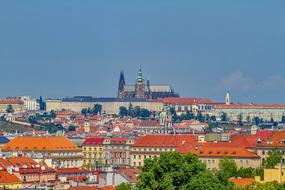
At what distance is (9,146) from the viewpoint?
12619cm

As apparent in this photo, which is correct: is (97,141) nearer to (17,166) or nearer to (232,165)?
(232,165)

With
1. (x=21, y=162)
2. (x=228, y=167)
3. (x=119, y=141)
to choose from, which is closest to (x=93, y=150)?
(x=119, y=141)

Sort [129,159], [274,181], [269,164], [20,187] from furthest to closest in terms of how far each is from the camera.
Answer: [129,159] → [269,164] → [20,187] → [274,181]

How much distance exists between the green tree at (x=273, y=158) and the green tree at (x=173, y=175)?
35639 mm

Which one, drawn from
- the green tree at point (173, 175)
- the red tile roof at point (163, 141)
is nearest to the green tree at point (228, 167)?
the green tree at point (173, 175)

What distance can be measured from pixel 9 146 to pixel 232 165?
114ft

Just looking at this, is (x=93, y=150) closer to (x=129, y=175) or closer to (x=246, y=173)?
(x=246, y=173)

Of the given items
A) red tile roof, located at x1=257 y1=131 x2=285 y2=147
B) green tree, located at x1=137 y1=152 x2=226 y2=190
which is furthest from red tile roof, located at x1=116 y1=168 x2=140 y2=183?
red tile roof, located at x1=257 y1=131 x2=285 y2=147

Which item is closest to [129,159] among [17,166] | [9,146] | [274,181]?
[9,146]

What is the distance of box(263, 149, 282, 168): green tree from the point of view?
316 ft

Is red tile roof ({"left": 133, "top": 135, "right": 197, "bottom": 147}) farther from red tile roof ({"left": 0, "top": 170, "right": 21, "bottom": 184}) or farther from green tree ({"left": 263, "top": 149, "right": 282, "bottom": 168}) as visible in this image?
red tile roof ({"left": 0, "top": 170, "right": 21, "bottom": 184})

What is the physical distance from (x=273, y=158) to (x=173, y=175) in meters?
43.4

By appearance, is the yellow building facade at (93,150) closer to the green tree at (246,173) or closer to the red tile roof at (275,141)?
the red tile roof at (275,141)

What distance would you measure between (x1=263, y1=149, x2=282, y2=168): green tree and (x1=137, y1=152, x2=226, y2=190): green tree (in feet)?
117
